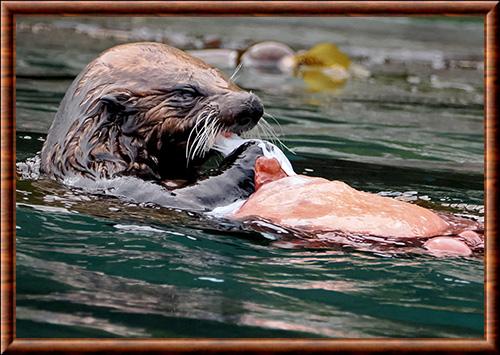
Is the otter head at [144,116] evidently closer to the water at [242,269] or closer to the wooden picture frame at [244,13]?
the water at [242,269]

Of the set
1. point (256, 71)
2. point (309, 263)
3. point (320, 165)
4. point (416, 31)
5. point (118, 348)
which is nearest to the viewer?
point (118, 348)

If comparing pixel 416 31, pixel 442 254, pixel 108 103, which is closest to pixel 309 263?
pixel 442 254

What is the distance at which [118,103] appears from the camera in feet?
14.5

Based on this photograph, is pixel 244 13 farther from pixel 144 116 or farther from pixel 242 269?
pixel 144 116

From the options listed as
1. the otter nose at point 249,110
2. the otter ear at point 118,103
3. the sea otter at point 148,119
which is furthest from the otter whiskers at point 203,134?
the otter ear at point 118,103

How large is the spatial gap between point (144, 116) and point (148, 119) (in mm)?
24

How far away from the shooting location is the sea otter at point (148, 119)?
14.3ft

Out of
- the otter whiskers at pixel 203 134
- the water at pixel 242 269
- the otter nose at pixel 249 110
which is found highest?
the otter nose at pixel 249 110

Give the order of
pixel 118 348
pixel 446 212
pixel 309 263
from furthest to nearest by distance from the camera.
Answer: pixel 446 212 < pixel 309 263 < pixel 118 348

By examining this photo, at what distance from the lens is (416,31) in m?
17.6

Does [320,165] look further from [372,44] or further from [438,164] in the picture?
[372,44]

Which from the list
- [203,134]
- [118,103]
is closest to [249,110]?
[203,134]

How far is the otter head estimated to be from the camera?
4371 millimetres

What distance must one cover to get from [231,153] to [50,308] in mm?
1529
